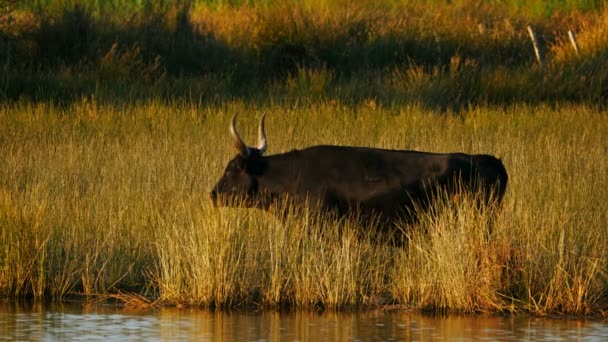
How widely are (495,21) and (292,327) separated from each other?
Result: 23.4 m

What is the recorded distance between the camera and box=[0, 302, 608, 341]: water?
28.3 feet

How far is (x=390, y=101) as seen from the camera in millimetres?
21203

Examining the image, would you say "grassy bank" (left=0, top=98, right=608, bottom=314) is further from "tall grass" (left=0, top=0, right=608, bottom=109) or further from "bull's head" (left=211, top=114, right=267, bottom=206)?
"tall grass" (left=0, top=0, right=608, bottom=109)

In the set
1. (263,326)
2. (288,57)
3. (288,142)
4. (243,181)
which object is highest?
(288,57)

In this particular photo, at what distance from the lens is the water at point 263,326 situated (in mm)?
8641

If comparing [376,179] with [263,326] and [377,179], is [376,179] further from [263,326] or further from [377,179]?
[263,326]

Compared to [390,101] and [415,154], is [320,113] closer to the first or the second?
[390,101]

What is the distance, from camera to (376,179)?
1068 centimetres

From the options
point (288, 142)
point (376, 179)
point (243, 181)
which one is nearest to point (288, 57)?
point (288, 142)

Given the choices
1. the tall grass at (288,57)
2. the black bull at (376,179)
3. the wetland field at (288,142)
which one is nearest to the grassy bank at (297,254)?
the wetland field at (288,142)

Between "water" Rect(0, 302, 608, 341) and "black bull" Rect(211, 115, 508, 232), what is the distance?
4.15 ft

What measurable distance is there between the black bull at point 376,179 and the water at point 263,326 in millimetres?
1265

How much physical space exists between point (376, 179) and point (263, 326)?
210 centimetres

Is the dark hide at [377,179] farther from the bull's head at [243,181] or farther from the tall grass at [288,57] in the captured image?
the tall grass at [288,57]
